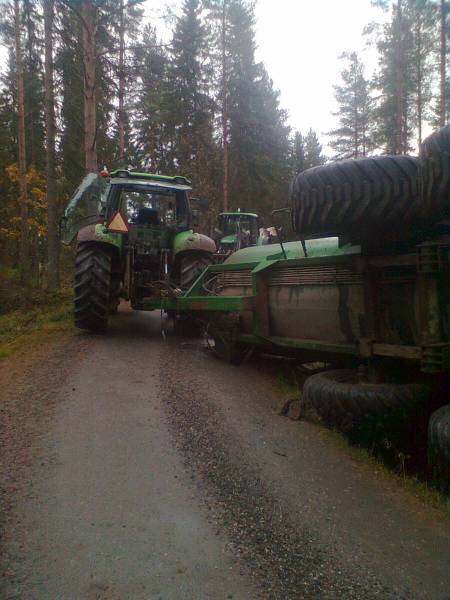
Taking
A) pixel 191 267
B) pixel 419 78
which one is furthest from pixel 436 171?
pixel 419 78

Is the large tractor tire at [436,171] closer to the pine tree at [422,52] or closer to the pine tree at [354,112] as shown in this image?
the pine tree at [422,52]

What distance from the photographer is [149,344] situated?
720cm

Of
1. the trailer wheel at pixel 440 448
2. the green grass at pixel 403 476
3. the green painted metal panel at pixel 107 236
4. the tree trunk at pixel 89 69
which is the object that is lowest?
the green grass at pixel 403 476

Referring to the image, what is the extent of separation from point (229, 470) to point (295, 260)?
221 centimetres

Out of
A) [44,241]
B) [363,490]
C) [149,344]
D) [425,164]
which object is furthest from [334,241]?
[44,241]

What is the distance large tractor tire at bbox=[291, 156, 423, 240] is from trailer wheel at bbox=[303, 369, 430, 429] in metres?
1.14

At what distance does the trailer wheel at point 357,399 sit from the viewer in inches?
133

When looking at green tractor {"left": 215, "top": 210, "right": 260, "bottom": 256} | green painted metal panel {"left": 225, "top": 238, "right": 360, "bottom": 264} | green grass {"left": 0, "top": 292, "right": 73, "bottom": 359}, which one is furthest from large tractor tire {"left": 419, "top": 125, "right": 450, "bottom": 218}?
green tractor {"left": 215, "top": 210, "right": 260, "bottom": 256}

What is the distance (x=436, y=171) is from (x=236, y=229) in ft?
46.9

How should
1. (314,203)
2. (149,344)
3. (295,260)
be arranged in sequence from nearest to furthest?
(314,203)
(295,260)
(149,344)

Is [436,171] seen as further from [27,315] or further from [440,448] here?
[27,315]

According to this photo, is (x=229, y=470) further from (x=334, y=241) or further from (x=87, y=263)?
(x=87, y=263)

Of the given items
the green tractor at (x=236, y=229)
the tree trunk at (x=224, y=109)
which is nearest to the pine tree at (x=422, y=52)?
the green tractor at (x=236, y=229)

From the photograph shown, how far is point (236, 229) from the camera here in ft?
56.3
